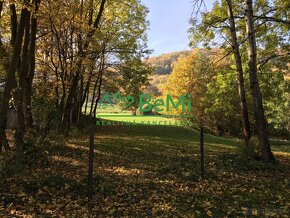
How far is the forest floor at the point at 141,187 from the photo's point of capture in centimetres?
550

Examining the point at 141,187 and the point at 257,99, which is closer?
the point at 141,187

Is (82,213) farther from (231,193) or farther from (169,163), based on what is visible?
(169,163)

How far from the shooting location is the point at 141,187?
692 cm

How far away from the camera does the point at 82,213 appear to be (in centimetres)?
538

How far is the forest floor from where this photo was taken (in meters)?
5.50

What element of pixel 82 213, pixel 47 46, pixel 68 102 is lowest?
pixel 82 213

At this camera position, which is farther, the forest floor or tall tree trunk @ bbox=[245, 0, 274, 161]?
tall tree trunk @ bbox=[245, 0, 274, 161]

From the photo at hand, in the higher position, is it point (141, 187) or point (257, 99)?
point (257, 99)

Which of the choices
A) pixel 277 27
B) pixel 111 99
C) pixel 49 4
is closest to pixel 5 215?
pixel 49 4

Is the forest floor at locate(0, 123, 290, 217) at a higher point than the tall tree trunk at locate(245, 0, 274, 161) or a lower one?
lower

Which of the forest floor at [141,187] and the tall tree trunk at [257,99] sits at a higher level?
the tall tree trunk at [257,99]

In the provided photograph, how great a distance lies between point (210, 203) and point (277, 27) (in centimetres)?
1141

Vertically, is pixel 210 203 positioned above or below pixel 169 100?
below

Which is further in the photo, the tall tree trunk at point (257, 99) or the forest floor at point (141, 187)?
the tall tree trunk at point (257, 99)
